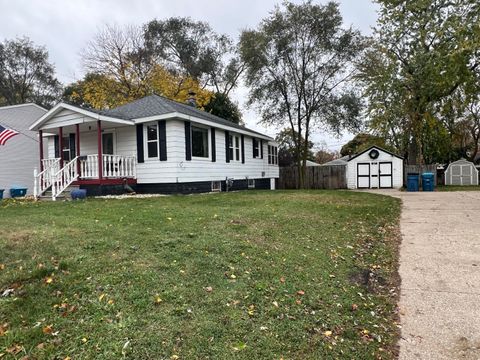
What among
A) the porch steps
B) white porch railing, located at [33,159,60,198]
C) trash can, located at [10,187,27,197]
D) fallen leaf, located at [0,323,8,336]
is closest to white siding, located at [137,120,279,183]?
the porch steps

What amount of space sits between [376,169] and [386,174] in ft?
2.19

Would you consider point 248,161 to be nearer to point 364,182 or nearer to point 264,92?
point 264,92

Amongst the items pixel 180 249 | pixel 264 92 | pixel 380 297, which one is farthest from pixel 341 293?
pixel 264 92

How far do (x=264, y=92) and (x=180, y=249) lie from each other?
59.0ft

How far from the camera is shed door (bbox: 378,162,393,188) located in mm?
→ 20562

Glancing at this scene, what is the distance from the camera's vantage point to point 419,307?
3.26 m

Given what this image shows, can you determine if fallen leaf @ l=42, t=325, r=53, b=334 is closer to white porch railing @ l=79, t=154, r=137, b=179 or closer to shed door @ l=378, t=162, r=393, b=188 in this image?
white porch railing @ l=79, t=154, r=137, b=179

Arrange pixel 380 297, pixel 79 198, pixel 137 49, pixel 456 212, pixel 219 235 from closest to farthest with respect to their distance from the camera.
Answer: pixel 380 297 → pixel 219 235 → pixel 456 212 → pixel 79 198 → pixel 137 49

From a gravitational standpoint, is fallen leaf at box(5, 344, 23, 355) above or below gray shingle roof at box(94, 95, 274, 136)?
below

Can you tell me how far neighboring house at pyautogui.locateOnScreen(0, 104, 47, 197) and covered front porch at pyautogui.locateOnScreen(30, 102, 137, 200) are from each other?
20.3 feet

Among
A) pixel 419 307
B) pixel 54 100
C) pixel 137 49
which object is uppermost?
pixel 137 49

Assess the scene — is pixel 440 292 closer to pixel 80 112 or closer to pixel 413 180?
pixel 80 112

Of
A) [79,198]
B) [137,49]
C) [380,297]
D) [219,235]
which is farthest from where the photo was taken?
[137,49]

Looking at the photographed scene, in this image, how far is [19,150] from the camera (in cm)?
1836
